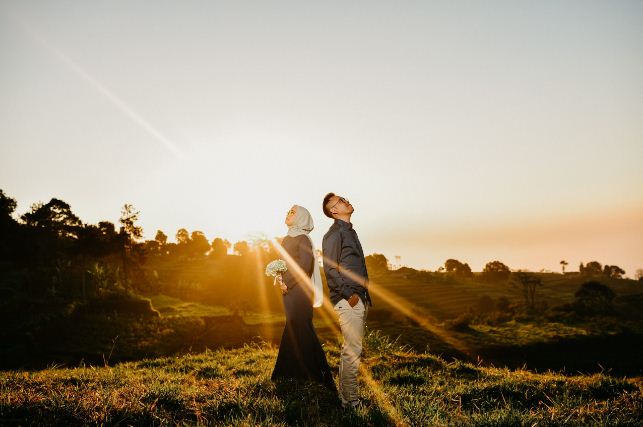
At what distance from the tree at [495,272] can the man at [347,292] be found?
11572 centimetres

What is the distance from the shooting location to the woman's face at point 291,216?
6.86 metres

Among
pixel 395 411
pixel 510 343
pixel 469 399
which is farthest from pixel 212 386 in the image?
pixel 510 343

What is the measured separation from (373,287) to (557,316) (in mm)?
47287

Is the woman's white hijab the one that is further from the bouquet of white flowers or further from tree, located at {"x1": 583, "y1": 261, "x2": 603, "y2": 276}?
tree, located at {"x1": 583, "y1": 261, "x2": 603, "y2": 276}

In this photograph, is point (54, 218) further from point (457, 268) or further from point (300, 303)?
point (457, 268)

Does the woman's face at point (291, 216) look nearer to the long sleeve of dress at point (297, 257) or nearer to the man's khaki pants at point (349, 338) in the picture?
the long sleeve of dress at point (297, 257)

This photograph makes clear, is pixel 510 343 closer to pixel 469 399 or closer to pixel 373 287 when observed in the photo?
pixel 469 399

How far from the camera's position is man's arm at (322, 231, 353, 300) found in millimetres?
5109

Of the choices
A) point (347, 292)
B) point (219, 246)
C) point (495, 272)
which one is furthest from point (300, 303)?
point (219, 246)

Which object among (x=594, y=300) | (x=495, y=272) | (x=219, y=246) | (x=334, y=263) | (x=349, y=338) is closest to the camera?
(x=349, y=338)

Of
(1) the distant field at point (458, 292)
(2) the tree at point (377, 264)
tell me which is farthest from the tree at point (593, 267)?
(2) the tree at point (377, 264)

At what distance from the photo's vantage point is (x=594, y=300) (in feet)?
207

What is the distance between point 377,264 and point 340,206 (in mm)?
124947

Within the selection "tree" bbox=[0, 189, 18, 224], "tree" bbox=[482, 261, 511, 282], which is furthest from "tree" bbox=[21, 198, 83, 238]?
"tree" bbox=[482, 261, 511, 282]
